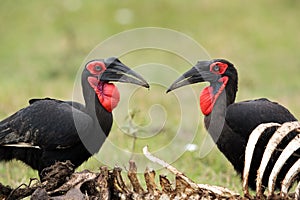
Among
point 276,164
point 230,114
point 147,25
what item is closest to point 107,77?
point 230,114

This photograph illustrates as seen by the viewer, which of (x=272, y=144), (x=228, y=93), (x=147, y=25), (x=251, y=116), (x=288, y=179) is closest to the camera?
(x=288, y=179)

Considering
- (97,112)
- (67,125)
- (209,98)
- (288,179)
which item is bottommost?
(288,179)

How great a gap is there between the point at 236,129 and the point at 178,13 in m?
10.2

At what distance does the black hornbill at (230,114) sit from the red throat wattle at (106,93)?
0.47 metres

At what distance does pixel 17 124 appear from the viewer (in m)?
5.15

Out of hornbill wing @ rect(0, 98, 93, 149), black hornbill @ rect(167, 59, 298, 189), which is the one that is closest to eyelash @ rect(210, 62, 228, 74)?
black hornbill @ rect(167, 59, 298, 189)

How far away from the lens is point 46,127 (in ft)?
16.6

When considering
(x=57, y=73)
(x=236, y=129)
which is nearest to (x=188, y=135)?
(x=236, y=129)

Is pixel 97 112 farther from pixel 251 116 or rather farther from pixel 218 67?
pixel 251 116

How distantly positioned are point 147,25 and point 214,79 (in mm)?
8863

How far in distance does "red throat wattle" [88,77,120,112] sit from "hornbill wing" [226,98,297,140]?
942 mm

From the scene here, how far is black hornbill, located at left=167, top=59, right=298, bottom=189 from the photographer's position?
17.0 ft

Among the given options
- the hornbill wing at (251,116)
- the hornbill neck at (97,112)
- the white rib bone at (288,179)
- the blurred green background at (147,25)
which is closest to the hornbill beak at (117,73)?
the hornbill neck at (97,112)

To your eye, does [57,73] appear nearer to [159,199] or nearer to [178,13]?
[178,13]
